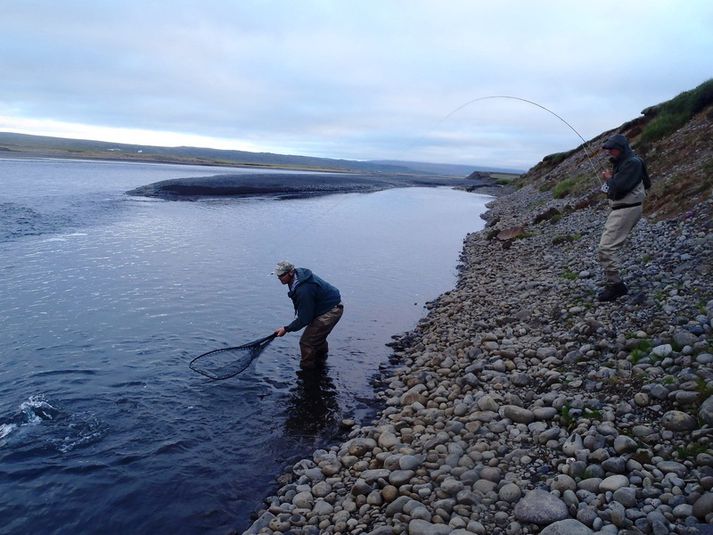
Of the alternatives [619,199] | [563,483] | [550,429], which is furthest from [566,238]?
[563,483]

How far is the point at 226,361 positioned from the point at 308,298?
2.06m

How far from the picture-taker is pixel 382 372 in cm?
1128

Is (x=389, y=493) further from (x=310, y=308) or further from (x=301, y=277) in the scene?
(x=301, y=277)

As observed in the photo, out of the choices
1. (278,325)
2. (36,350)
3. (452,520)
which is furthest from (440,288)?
(452,520)

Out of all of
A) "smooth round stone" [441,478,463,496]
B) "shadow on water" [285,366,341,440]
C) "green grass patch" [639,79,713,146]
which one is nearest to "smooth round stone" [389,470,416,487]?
"smooth round stone" [441,478,463,496]

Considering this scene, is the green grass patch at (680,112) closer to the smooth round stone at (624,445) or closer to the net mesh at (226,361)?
the net mesh at (226,361)

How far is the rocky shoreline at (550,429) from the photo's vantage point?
5.01 meters

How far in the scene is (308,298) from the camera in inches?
420

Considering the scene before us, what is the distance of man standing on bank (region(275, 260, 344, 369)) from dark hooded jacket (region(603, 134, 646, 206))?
560 cm

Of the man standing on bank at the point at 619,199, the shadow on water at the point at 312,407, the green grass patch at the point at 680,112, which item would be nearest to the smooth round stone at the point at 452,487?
the shadow on water at the point at 312,407

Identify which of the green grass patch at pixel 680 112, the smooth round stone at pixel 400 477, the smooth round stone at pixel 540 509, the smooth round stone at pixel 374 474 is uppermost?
the green grass patch at pixel 680 112

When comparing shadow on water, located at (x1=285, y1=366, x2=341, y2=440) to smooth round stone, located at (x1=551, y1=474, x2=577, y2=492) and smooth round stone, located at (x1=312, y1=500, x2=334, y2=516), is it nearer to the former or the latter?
smooth round stone, located at (x1=312, y1=500, x2=334, y2=516)

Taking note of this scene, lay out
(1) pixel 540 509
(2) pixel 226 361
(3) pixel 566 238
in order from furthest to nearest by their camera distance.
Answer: (3) pixel 566 238 < (2) pixel 226 361 < (1) pixel 540 509

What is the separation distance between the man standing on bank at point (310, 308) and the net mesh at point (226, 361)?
26.6 inches
